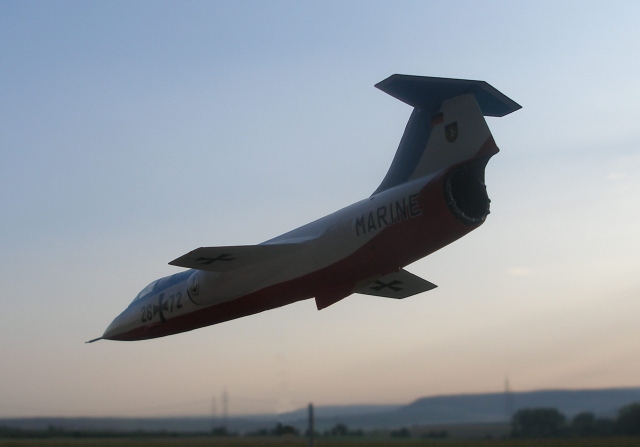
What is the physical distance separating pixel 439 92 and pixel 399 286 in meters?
6.74

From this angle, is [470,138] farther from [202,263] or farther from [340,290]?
[202,263]

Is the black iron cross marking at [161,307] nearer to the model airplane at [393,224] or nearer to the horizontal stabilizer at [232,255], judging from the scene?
the model airplane at [393,224]

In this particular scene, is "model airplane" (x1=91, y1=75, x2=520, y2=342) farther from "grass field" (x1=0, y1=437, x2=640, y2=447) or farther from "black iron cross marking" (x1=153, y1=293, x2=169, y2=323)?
"grass field" (x1=0, y1=437, x2=640, y2=447)

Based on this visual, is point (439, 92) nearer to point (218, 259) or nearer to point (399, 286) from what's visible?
point (218, 259)

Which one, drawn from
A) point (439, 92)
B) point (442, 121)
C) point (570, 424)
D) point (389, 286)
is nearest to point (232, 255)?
point (389, 286)

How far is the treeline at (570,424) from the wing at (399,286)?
533 cm

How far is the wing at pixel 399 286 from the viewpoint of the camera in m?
18.2

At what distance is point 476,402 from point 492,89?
1103 cm

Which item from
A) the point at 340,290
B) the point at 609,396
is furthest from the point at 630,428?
the point at 340,290

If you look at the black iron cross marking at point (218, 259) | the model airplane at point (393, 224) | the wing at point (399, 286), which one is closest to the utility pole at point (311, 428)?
the model airplane at point (393, 224)

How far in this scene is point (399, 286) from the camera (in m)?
18.6

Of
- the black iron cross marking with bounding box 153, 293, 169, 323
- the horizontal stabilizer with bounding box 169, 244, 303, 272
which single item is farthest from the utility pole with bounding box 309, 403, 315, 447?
the black iron cross marking with bounding box 153, 293, 169, 323

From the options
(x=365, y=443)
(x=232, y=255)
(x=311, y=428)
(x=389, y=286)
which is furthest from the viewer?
(x=365, y=443)

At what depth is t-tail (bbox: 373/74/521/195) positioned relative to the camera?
12.9m
